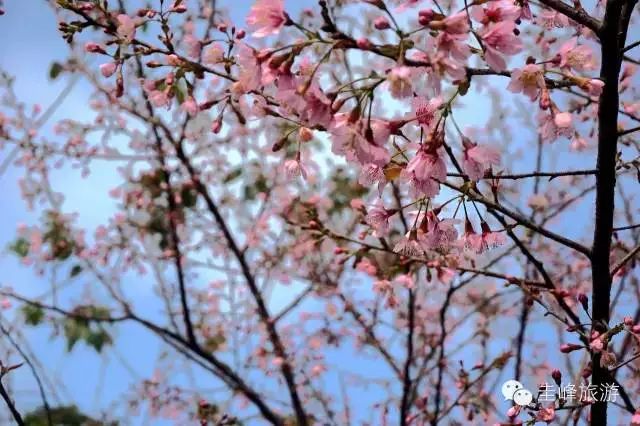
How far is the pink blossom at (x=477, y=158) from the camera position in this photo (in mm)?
1263

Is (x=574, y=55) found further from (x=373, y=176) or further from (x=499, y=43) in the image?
(x=373, y=176)

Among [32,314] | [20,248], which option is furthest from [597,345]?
[20,248]

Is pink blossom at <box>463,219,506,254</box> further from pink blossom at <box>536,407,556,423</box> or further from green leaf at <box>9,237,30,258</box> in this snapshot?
green leaf at <box>9,237,30,258</box>

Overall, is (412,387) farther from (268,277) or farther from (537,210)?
(268,277)

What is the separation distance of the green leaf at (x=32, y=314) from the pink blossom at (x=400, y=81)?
371cm

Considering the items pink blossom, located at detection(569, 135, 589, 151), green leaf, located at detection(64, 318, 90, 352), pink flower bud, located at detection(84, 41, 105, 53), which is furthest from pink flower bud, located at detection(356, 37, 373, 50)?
green leaf, located at detection(64, 318, 90, 352)

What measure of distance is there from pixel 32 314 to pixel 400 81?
379 centimetres

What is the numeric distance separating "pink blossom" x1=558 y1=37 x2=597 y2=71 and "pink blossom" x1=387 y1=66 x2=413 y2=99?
0.49 metres

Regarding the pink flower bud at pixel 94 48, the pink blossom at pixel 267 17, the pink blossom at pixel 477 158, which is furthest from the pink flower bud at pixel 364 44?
the pink flower bud at pixel 94 48

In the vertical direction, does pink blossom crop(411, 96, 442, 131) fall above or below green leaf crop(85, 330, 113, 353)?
below

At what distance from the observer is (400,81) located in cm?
106

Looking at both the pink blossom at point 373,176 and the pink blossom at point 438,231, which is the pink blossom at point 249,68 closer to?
the pink blossom at point 373,176

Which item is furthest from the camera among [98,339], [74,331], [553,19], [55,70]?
[55,70]

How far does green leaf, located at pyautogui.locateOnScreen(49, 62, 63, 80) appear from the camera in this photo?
14.2ft
